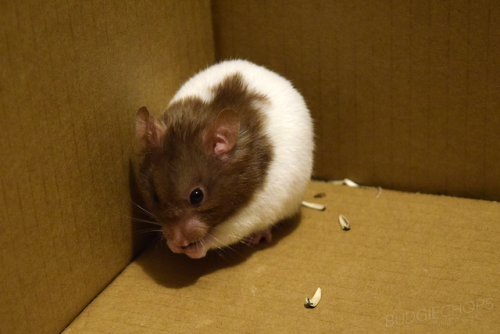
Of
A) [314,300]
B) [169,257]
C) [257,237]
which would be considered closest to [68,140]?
[169,257]

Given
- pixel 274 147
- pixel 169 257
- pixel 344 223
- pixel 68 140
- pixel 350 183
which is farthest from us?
pixel 350 183

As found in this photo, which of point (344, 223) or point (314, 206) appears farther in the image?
point (314, 206)

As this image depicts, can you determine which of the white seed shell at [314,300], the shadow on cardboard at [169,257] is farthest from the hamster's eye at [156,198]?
the white seed shell at [314,300]

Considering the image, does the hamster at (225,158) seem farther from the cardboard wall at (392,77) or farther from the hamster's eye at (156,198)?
the cardboard wall at (392,77)

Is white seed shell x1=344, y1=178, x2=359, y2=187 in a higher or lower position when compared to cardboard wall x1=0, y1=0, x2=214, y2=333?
lower

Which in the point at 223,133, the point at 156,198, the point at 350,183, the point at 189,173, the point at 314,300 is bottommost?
the point at 314,300

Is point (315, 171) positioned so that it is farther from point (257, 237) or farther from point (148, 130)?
point (148, 130)

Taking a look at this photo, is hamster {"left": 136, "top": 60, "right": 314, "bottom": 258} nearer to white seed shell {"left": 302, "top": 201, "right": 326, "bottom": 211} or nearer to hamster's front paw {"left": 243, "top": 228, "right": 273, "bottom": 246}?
hamster's front paw {"left": 243, "top": 228, "right": 273, "bottom": 246}

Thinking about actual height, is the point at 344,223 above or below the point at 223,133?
below

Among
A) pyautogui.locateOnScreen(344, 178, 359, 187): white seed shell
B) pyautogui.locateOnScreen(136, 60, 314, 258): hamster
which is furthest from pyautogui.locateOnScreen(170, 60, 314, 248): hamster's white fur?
pyautogui.locateOnScreen(344, 178, 359, 187): white seed shell
